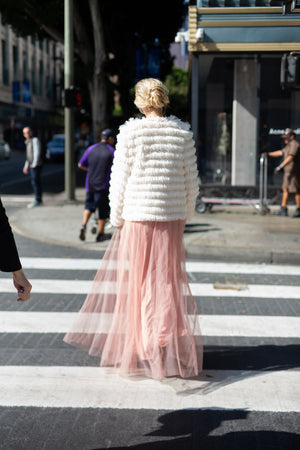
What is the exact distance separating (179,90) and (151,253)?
180ft

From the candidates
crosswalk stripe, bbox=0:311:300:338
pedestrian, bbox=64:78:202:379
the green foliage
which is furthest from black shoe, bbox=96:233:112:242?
the green foliage

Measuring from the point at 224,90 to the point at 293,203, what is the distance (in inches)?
126

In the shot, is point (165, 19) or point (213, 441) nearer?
point (213, 441)

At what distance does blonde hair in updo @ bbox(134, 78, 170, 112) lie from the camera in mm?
4172

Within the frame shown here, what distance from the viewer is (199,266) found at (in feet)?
27.8

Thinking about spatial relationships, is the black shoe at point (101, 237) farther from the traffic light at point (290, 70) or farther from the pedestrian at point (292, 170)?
the pedestrian at point (292, 170)

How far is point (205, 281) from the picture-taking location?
752 centimetres

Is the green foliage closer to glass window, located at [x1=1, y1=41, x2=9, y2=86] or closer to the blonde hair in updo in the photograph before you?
glass window, located at [x1=1, y1=41, x2=9, y2=86]

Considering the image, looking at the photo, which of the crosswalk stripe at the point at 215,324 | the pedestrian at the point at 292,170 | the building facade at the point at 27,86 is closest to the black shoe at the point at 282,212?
the pedestrian at the point at 292,170

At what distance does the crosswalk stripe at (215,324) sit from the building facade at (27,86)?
41.8 meters

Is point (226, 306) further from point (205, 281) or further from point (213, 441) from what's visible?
point (213, 441)

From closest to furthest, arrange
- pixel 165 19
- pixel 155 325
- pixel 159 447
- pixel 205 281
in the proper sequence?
pixel 159 447
pixel 155 325
pixel 205 281
pixel 165 19

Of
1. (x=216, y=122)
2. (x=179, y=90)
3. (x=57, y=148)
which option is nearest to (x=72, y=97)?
(x=216, y=122)

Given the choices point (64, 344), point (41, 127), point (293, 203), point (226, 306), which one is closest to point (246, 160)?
point (293, 203)
